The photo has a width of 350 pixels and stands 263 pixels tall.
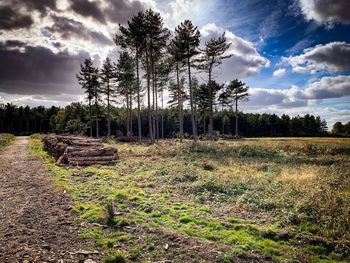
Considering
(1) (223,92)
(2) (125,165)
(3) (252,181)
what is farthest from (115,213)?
(1) (223,92)

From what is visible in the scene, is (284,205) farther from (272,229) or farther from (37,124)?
(37,124)

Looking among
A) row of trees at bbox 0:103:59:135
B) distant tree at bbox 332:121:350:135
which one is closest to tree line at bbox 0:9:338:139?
row of trees at bbox 0:103:59:135

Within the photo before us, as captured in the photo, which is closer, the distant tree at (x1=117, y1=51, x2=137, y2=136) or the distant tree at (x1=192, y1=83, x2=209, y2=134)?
the distant tree at (x1=117, y1=51, x2=137, y2=136)

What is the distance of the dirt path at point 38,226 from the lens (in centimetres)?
496

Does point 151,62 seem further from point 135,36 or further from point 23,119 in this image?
point 23,119

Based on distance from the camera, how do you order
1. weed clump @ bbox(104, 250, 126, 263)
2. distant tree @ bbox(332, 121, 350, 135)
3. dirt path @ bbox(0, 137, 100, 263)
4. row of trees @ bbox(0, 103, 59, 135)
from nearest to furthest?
1. weed clump @ bbox(104, 250, 126, 263)
2. dirt path @ bbox(0, 137, 100, 263)
3. row of trees @ bbox(0, 103, 59, 135)
4. distant tree @ bbox(332, 121, 350, 135)

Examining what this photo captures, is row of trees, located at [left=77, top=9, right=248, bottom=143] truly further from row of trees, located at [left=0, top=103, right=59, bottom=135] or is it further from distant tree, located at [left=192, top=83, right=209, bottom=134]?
row of trees, located at [left=0, top=103, right=59, bottom=135]

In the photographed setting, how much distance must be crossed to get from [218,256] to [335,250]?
266 centimetres

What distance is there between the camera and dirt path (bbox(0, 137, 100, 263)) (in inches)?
195

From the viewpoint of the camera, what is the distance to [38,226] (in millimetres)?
6266

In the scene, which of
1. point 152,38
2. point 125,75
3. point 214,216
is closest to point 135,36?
point 152,38

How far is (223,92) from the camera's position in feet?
183

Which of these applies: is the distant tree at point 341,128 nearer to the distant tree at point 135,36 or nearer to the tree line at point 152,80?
the tree line at point 152,80

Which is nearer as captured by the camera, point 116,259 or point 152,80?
point 116,259
